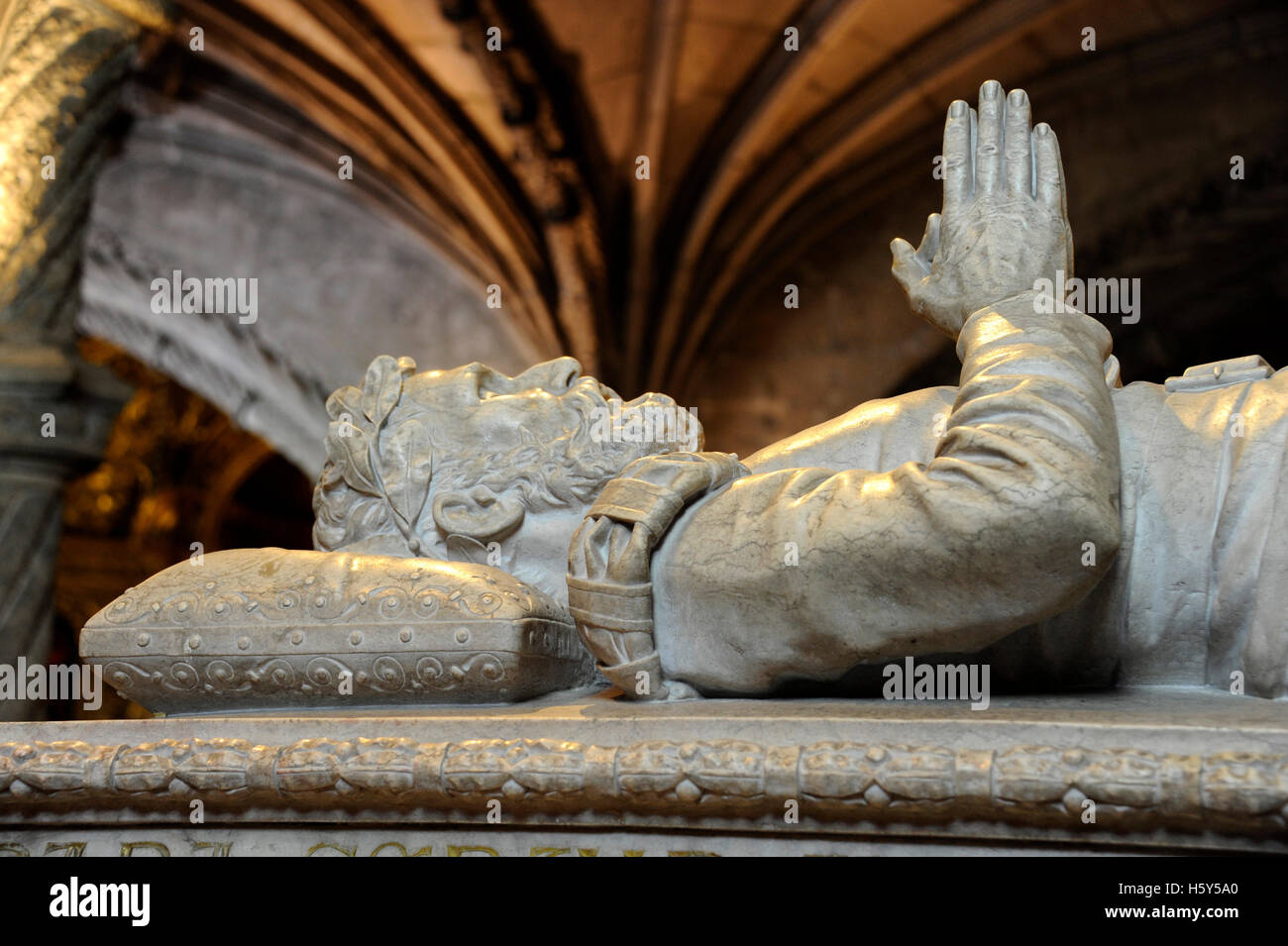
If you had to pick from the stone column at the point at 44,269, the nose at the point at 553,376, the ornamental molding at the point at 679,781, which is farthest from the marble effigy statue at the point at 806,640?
the stone column at the point at 44,269

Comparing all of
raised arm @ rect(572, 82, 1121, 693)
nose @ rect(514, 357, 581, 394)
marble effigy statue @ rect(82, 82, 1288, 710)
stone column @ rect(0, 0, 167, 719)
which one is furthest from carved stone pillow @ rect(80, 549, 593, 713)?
stone column @ rect(0, 0, 167, 719)

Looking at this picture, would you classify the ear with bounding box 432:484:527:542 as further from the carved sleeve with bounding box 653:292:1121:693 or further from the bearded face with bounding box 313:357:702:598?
the carved sleeve with bounding box 653:292:1121:693

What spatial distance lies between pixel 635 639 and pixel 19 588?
306 cm

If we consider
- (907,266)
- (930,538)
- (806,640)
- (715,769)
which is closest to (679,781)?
(715,769)

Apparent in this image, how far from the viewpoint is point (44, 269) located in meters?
4.38

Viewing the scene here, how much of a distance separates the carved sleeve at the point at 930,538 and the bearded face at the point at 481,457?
1.28 ft

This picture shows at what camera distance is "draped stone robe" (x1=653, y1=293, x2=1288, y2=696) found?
1.65 meters

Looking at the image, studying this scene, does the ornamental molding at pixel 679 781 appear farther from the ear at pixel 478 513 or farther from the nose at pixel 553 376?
the nose at pixel 553 376

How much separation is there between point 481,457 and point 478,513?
4.3 inches

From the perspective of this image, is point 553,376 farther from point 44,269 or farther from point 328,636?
point 44,269

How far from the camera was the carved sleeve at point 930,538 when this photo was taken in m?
1.63

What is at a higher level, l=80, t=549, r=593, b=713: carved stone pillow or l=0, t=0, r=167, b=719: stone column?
l=0, t=0, r=167, b=719: stone column

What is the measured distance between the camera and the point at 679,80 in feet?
23.2
